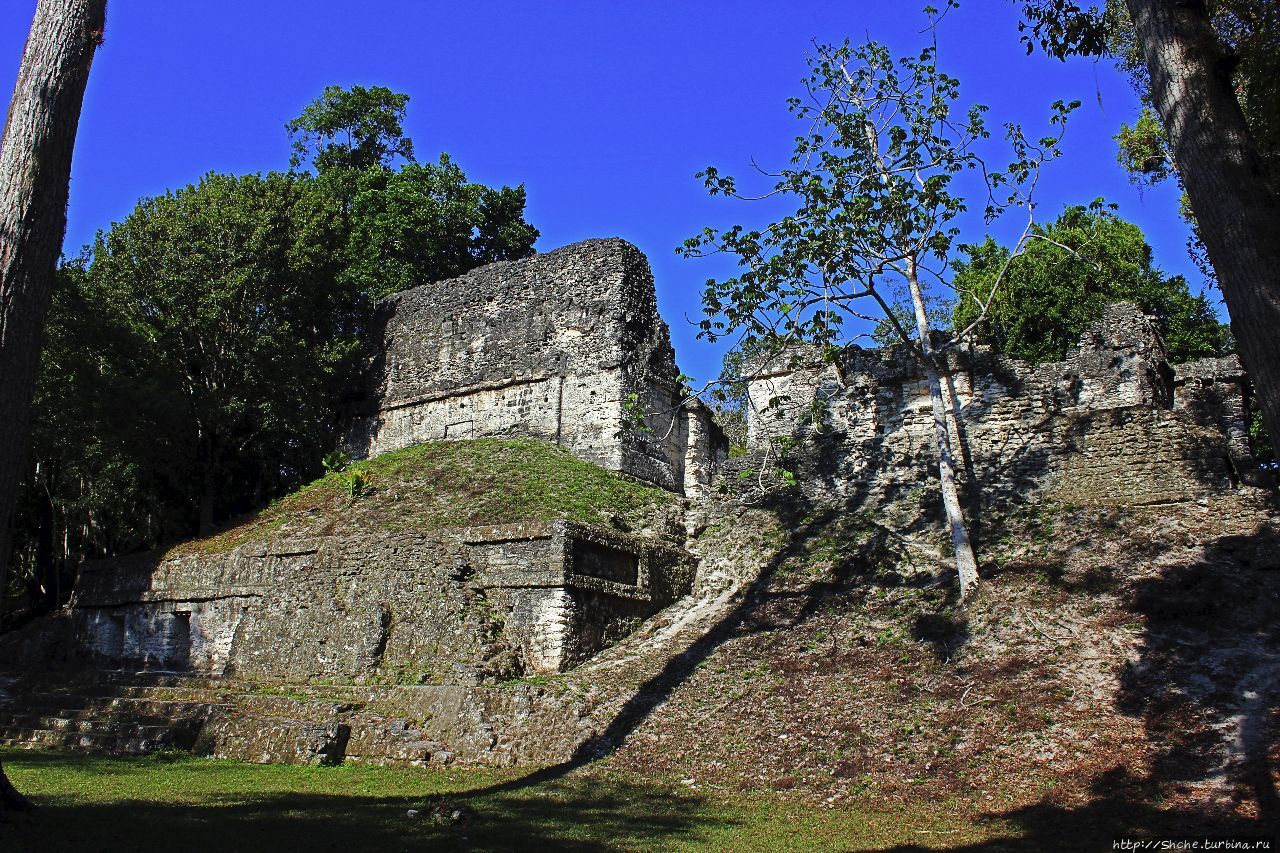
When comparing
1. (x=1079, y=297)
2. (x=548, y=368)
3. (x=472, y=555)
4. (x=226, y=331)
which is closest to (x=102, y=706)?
(x=472, y=555)

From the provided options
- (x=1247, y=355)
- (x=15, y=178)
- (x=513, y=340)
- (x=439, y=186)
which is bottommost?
(x=1247, y=355)

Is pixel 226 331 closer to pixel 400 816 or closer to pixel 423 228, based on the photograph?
pixel 423 228

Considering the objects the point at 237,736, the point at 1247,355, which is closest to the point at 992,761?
the point at 1247,355

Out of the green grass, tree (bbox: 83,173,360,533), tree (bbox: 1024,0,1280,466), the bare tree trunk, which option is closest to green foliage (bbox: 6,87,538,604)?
tree (bbox: 83,173,360,533)

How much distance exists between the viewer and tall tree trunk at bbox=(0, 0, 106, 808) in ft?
20.5

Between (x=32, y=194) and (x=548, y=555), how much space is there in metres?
7.83

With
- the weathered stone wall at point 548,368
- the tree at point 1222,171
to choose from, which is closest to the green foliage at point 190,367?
the weathered stone wall at point 548,368

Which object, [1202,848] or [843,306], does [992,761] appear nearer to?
[1202,848]

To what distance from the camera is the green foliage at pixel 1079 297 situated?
2445 cm

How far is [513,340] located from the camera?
20453mm

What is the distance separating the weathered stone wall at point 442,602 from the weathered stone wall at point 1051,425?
129 inches

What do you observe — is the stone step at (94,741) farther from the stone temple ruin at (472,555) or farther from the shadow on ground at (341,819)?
the stone temple ruin at (472,555)

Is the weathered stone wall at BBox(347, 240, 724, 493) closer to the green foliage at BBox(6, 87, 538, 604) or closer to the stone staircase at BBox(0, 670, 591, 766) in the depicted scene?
the green foliage at BBox(6, 87, 538, 604)

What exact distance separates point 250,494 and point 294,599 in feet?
32.6
